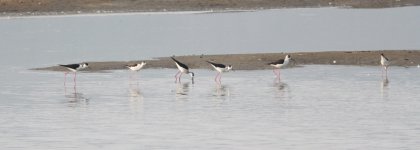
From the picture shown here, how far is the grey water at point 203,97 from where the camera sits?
21.7 metres

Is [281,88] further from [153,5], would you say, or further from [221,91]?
[153,5]

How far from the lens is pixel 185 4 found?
67.2 meters

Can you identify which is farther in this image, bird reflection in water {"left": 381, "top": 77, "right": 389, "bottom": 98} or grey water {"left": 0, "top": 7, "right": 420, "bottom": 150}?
bird reflection in water {"left": 381, "top": 77, "right": 389, "bottom": 98}

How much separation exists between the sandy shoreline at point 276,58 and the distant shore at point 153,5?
25.8 m

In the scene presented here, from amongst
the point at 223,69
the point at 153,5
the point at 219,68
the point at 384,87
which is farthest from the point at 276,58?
the point at 153,5

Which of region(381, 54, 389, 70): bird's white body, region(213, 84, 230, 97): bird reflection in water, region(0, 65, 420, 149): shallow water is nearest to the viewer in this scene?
region(0, 65, 420, 149): shallow water

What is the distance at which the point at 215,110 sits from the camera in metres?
25.8

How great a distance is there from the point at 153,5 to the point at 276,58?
29.4 metres

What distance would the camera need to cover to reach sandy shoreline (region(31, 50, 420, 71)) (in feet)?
119

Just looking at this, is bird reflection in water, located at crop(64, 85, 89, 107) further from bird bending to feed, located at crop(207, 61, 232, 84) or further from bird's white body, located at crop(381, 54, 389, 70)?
bird's white body, located at crop(381, 54, 389, 70)

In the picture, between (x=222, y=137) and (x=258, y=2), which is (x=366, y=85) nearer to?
(x=222, y=137)

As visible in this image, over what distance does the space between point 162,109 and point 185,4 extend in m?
41.2

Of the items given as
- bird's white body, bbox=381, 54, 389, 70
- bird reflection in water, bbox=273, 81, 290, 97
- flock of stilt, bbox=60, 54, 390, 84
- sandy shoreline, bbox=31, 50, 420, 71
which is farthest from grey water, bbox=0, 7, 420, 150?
sandy shoreline, bbox=31, 50, 420, 71

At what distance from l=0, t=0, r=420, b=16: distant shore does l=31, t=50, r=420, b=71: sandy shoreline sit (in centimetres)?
2583
